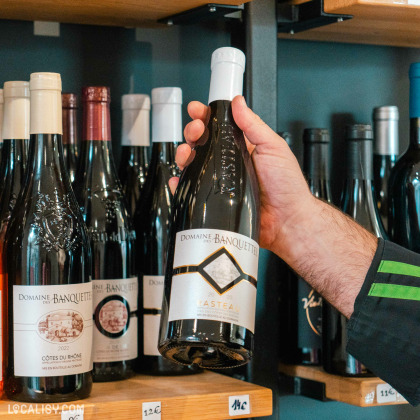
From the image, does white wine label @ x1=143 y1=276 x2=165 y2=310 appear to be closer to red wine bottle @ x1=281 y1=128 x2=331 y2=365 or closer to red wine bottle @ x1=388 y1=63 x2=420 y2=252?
red wine bottle @ x1=281 y1=128 x2=331 y2=365

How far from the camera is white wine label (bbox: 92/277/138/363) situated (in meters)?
1.09

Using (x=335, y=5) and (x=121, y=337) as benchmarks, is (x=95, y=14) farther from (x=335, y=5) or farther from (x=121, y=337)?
(x=121, y=337)

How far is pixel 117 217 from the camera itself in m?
1.19

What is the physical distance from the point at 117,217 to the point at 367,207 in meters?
0.51

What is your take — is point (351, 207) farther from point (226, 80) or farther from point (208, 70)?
point (226, 80)

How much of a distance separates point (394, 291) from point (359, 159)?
1.23 feet

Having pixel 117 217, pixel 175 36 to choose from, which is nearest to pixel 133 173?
pixel 117 217

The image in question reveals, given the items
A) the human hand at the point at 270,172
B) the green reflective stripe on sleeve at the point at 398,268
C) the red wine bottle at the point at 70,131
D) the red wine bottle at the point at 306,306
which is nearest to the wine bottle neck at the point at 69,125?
the red wine bottle at the point at 70,131

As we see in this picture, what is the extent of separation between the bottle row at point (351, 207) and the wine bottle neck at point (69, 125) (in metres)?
0.40

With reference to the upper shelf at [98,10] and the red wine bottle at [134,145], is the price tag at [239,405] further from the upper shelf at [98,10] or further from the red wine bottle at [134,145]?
the upper shelf at [98,10]

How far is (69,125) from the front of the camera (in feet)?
3.97

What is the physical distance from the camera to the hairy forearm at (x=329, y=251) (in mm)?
1102

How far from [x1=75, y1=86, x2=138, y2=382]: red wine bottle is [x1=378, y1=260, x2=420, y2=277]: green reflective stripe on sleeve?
373mm

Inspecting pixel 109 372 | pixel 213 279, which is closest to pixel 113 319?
pixel 109 372
